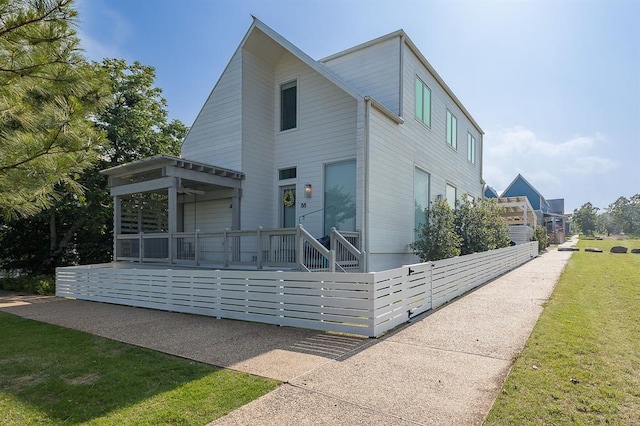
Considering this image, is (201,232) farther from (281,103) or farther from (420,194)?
(420,194)

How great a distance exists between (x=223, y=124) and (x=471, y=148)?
44.9 feet

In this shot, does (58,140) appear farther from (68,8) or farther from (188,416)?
(188,416)

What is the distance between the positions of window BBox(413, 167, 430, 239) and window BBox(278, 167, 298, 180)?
13.6ft

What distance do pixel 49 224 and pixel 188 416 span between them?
17796 mm

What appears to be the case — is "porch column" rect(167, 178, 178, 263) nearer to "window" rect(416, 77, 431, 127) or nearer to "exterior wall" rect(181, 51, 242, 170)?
"exterior wall" rect(181, 51, 242, 170)

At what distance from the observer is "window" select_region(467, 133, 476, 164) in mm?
19306

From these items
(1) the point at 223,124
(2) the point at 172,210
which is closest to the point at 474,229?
(1) the point at 223,124

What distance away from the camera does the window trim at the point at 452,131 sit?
16.1 metres

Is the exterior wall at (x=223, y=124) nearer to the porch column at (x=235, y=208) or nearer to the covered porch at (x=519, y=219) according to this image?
→ the porch column at (x=235, y=208)

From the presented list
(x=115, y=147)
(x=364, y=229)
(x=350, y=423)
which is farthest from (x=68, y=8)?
(x=115, y=147)

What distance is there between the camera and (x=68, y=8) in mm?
3826

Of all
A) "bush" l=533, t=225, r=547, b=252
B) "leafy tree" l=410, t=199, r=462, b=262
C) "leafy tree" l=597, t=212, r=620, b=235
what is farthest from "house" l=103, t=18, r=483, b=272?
"leafy tree" l=597, t=212, r=620, b=235

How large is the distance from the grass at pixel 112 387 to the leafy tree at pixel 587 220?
72428 millimetres

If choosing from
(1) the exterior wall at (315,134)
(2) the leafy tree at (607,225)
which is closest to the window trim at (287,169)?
(1) the exterior wall at (315,134)
